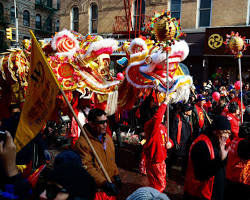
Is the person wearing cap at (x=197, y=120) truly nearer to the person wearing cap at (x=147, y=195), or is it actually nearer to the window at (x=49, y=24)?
the person wearing cap at (x=147, y=195)

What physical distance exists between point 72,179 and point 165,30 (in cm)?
300

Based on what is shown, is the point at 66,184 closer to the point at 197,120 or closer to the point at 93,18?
the point at 197,120

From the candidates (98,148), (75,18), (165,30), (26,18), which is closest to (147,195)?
(98,148)

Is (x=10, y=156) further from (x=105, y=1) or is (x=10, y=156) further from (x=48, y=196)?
(x=105, y=1)

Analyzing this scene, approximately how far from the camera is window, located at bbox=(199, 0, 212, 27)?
13.8 metres

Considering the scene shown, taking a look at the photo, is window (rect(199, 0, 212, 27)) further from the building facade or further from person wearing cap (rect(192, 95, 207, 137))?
the building facade

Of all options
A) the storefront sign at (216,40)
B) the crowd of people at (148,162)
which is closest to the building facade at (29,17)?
the storefront sign at (216,40)

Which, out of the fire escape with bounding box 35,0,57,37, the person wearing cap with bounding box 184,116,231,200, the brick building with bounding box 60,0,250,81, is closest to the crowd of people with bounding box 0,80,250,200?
the person wearing cap with bounding box 184,116,231,200

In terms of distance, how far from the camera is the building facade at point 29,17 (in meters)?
29.1

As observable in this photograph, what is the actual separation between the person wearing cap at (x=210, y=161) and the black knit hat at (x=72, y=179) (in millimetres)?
1459

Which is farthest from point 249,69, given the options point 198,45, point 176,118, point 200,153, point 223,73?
point 200,153

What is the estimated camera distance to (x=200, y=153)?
2.75m

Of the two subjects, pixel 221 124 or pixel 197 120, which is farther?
pixel 197 120

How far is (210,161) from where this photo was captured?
267 centimetres
